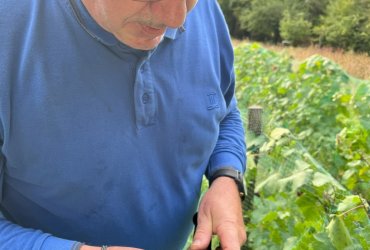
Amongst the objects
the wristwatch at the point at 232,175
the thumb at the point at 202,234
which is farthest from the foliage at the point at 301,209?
the thumb at the point at 202,234

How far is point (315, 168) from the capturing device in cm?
230

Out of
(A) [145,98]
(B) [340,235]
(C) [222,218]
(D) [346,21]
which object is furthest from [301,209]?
(D) [346,21]

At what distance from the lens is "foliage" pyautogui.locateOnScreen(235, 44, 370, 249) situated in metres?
1.74

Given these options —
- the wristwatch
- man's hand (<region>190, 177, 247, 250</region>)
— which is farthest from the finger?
the wristwatch

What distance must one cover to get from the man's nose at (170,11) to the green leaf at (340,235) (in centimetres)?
96

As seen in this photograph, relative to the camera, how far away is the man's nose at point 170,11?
1039mm

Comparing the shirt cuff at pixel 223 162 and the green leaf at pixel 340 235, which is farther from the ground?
the shirt cuff at pixel 223 162

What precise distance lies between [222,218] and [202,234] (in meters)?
0.09

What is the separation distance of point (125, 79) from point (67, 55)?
17cm

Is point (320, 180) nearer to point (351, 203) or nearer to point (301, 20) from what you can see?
point (351, 203)

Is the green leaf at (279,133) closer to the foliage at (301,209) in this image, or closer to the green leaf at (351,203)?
the foliage at (301,209)

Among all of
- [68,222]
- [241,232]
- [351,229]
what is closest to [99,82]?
[68,222]

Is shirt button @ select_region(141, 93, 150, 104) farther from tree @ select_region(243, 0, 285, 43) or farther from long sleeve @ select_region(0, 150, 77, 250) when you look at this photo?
tree @ select_region(243, 0, 285, 43)

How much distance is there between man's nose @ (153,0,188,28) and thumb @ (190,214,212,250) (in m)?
0.66
